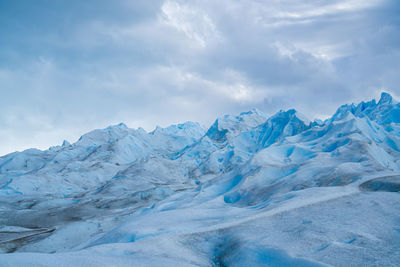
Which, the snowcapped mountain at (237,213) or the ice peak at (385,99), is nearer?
the snowcapped mountain at (237,213)

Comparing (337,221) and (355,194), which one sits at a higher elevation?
(355,194)

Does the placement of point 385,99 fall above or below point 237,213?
above

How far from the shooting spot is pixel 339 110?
53.2 m

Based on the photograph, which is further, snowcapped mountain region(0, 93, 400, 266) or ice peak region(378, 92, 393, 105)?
ice peak region(378, 92, 393, 105)

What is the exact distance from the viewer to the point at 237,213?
7.18 metres

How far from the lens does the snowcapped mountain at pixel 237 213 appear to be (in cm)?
377

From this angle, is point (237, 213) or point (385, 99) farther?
point (385, 99)

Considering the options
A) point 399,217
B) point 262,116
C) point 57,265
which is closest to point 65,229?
point 57,265

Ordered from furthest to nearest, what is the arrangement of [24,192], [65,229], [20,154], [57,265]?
[20,154], [24,192], [65,229], [57,265]

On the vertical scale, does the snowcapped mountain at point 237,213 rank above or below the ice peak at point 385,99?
below

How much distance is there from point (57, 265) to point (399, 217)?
5.90 m

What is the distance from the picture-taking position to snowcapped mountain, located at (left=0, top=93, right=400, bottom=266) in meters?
3.77

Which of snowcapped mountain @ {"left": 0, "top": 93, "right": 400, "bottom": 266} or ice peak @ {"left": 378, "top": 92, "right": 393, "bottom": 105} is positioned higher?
ice peak @ {"left": 378, "top": 92, "right": 393, "bottom": 105}

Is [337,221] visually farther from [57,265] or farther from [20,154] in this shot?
[20,154]
